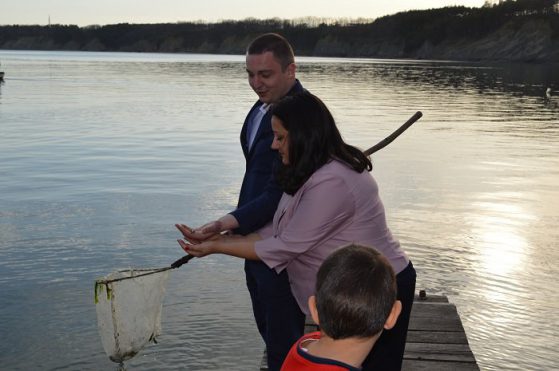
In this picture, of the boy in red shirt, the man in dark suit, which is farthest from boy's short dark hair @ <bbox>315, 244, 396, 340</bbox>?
the man in dark suit

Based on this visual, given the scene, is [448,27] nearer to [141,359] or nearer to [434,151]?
[434,151]

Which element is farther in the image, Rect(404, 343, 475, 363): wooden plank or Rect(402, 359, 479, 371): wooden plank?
Rect(404, 343, 475, 363): wooden plank

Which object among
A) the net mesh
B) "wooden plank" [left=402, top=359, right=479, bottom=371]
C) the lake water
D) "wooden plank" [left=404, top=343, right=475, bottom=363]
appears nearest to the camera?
the net mesh

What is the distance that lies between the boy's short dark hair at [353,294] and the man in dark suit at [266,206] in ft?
4.60

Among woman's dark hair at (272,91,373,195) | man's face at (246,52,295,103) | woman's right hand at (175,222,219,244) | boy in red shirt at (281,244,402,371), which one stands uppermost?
man's face at (246,52,295,103)

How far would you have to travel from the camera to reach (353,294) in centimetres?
258

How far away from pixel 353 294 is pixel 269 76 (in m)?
2.02

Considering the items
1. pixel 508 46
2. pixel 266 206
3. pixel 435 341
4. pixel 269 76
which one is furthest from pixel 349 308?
pixel 508 46

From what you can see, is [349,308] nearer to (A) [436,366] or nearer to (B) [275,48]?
(B) [275,48]

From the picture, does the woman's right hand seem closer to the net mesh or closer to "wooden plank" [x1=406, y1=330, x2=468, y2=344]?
the net mesh

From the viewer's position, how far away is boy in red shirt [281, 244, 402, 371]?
2588 millimetres

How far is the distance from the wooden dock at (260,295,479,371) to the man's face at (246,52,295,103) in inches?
68.1

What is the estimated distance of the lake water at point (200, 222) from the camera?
7.55 meters

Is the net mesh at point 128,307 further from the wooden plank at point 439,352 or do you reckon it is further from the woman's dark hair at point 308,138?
the wooden plank at point 439,352
